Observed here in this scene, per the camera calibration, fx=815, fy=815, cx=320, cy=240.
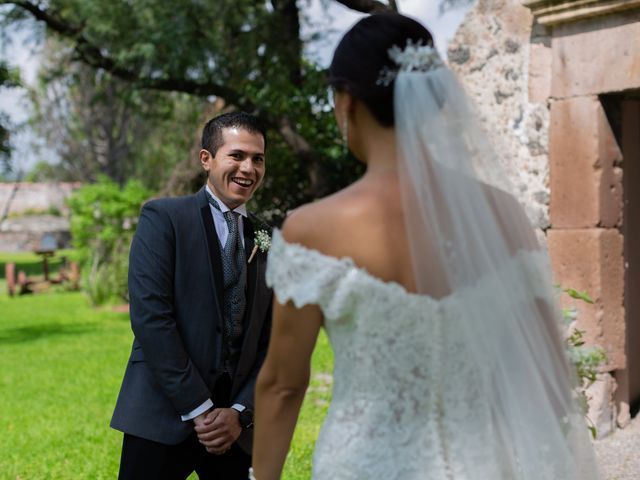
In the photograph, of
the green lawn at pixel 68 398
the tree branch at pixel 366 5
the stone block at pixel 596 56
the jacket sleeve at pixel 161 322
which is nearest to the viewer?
the jacket sleeve at pixel 161 322

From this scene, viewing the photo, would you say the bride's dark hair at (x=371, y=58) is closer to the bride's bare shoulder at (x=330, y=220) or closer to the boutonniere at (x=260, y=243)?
the bride's bare shoulder at (x=330, y=220)

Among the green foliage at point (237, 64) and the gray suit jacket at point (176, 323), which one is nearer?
the gray suit jacket at point (176, 323)

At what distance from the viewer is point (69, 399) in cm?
784

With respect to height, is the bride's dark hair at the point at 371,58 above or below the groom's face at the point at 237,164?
above

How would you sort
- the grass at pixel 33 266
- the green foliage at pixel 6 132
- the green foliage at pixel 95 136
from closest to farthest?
the green foliage at pixel 6 132, the grass at pixel 33 266, the green foliage at pixel 95 136

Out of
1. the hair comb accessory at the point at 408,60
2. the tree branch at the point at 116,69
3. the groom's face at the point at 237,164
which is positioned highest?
the tree branch at the point at 116,69

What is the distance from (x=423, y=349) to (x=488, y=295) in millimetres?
204

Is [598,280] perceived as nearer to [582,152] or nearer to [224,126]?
[582,152]

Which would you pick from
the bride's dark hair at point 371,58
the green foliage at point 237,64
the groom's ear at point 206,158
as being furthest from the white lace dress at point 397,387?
the green foliage at point 237,64

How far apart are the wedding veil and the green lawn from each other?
131 inches

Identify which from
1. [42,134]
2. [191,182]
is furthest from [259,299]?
[42,134]

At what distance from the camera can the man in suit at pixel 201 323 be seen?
2.66 metres

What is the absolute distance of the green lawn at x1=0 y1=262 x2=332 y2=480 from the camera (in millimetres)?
Answer: 5703

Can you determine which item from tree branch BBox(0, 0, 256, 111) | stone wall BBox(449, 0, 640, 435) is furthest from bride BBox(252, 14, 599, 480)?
tree branch BBox(0, 0, 256, 111)
